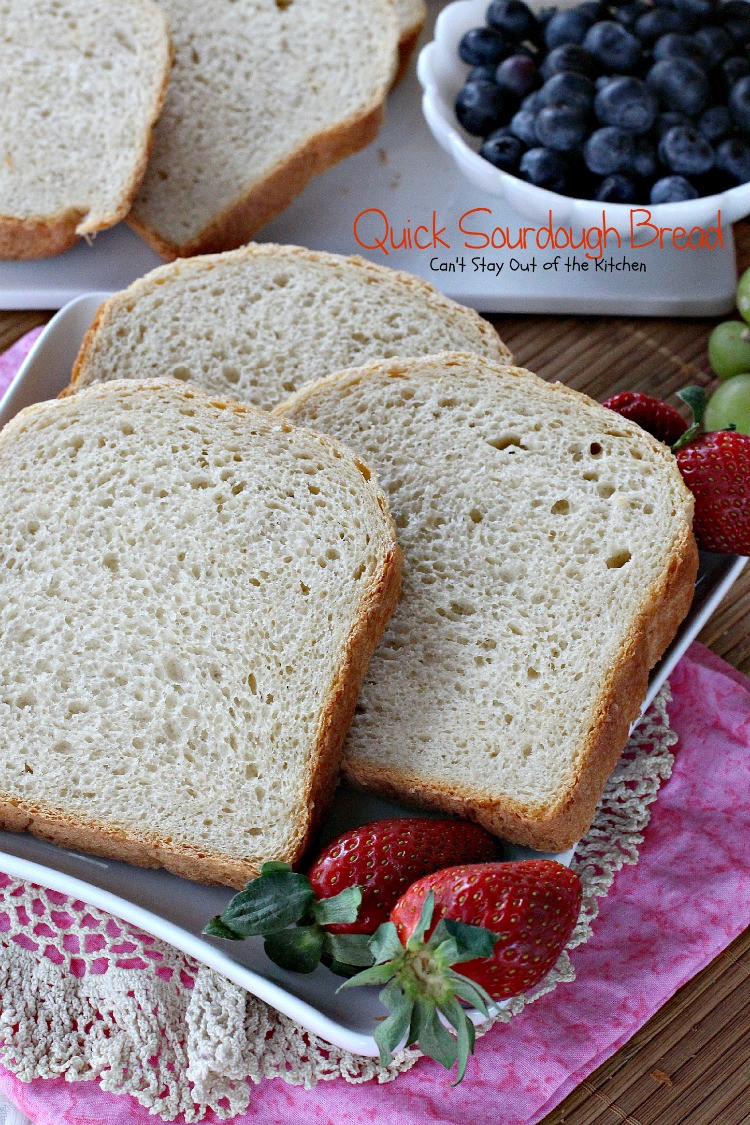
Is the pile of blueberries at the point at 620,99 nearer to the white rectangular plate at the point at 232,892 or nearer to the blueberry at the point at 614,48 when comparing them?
the blueberry at the point at 614,48

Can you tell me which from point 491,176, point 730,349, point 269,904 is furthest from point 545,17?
point 269,904

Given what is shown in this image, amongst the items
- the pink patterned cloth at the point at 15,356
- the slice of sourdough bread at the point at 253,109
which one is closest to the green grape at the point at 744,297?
the slice of sourdough bread at the point at 253,109

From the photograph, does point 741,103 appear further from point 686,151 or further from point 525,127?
point 525,127

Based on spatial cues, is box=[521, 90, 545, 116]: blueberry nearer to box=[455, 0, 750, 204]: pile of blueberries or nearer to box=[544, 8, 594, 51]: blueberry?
box=[455, 0, 750, 204]: pile of blueberries

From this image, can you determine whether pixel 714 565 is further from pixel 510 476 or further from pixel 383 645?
pixel 383 645

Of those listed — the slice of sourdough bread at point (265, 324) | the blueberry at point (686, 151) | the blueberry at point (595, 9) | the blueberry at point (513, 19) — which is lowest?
the slice of sourdough bread at point (265, 324)

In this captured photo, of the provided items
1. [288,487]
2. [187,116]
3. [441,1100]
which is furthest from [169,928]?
[187,116]
